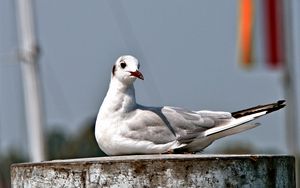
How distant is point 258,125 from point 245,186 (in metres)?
1.44

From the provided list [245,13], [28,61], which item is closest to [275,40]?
[245,13]

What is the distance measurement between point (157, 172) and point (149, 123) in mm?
1595

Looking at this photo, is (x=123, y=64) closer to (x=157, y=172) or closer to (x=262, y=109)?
(x=262, y=109)

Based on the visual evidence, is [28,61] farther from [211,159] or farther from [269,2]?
[211,159]

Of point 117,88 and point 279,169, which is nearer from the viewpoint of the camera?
point 279,169

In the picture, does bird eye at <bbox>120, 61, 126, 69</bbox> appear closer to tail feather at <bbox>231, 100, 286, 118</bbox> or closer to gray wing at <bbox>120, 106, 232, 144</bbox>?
gray wing at <bbox>120, 106, 232, 144</bbox>

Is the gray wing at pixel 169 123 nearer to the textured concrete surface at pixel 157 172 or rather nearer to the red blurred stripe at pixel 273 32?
the textured concrete surface at pixel 157 172

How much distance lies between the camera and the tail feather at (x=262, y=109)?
35.2 feet

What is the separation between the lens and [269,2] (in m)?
29.5

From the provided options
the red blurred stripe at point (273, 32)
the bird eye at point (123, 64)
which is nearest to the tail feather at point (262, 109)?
the bird eye at point (123, 64)

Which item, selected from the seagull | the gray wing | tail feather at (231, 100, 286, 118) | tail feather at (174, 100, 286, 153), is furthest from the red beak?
tail feather at (231, 100, 286, 118)

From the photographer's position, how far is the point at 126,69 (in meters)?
11.1

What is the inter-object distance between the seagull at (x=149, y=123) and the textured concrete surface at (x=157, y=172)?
3.30 ft

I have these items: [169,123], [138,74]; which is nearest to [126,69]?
[138,74]
